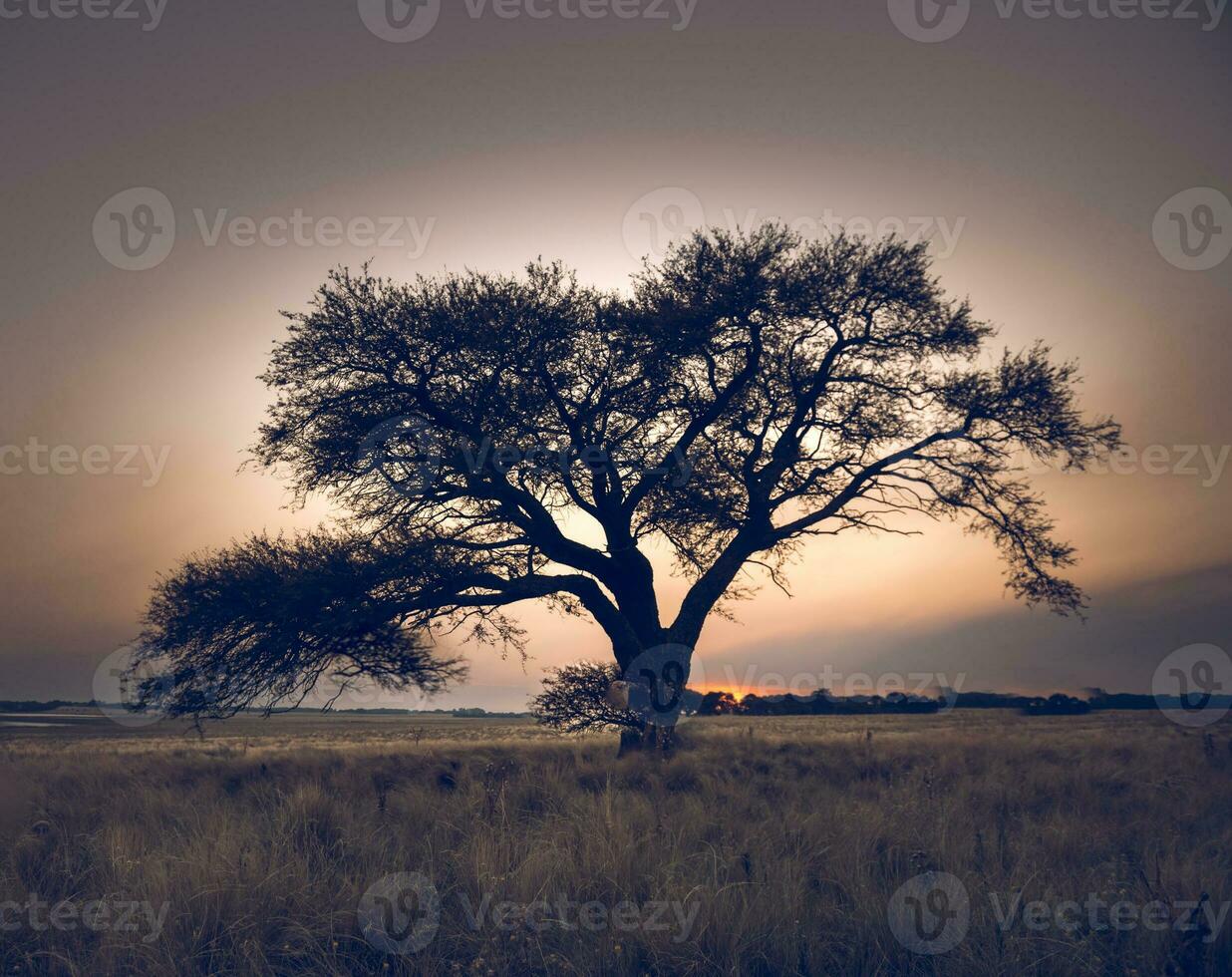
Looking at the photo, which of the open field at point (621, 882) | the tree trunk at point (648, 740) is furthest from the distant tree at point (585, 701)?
the open field at point (621, 882)

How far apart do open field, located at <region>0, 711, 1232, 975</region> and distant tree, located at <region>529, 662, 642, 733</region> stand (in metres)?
4.05

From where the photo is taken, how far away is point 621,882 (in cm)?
468

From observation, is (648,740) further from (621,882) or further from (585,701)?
(621,882)

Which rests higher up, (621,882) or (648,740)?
(621,882)

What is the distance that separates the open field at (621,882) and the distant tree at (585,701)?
4.05m

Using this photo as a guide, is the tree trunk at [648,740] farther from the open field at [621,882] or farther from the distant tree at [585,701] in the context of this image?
the open field at [621,882]

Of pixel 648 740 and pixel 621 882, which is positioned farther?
pixel 648 740

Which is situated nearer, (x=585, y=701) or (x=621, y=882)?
(x=621, y=882)

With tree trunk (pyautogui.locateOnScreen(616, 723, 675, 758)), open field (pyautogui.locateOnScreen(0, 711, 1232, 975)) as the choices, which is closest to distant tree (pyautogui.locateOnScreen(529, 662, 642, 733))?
tree trunk (pyautogui.locateOnScreen(616, 723, 675, 758))

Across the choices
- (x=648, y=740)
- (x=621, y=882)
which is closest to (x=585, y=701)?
(x=648, y=740)

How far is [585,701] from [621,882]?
8127 millimetres

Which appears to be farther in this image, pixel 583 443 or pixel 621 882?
pixel 583 443

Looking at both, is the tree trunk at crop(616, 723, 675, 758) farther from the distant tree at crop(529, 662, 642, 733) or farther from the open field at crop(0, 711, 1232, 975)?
the open field at crop(0, 711, 1232, 975)

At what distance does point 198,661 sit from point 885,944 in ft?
36.9
